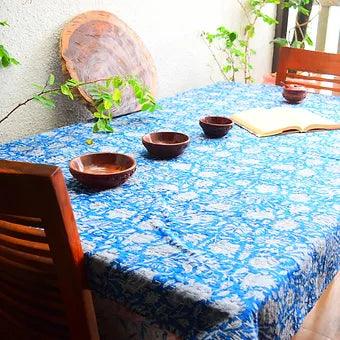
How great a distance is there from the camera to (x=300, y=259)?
2.42 feet

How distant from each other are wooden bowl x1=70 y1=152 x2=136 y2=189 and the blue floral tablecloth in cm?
2

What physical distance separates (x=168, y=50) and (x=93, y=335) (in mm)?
1902

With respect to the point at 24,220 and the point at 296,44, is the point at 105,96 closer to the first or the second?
the point at 24,220

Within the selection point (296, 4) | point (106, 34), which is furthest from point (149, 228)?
point (296, 4)

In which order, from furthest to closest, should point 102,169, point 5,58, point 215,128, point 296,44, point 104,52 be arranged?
point 296,44, point 104,52, point 5,58, point 215,128, point 102,169

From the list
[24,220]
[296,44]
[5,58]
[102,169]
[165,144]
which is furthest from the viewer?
[296,44]

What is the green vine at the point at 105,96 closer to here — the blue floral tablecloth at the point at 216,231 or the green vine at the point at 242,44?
the blue floral tablecloth at the point at 216,231

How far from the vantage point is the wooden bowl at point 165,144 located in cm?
120

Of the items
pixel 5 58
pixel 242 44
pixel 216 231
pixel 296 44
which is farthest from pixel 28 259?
pixel 296 44

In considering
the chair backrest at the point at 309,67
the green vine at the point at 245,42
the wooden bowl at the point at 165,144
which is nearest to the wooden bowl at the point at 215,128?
the wooden bowl at the point at 165,144

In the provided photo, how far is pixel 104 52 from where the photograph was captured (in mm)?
1793

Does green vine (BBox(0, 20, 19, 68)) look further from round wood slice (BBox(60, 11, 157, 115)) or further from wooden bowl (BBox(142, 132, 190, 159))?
wooden bowl (BBox(142, 132, 190, 159))

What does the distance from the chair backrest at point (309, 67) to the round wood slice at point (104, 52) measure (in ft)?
2.60

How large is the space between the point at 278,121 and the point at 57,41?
36.3 inches
